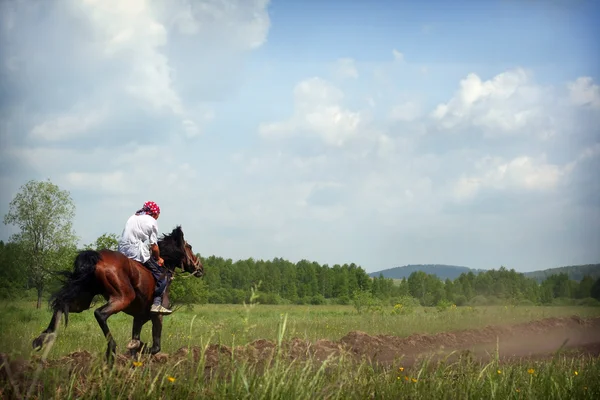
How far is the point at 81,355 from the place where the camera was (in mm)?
9570

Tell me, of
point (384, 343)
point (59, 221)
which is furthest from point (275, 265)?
point (384, 343)

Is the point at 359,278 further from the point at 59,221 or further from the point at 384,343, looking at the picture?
the point at 384,343

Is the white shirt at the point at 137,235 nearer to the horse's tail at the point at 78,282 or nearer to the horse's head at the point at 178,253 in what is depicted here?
the horse's head at the point at 178,253

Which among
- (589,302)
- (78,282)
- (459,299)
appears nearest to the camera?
(78,282)

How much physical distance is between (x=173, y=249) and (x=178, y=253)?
0.39 feet

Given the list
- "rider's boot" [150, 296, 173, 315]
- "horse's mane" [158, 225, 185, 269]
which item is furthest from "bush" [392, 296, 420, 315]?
"rider's boot" [150, 296, 173, 315]

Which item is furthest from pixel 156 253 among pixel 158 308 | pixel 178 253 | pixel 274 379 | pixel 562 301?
pixel 562 301

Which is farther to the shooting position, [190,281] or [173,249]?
[190,281]

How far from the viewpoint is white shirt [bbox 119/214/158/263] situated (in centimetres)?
1029

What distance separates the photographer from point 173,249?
36.0 feet

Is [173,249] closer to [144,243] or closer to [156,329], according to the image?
[144,243]

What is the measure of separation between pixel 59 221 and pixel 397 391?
118ft

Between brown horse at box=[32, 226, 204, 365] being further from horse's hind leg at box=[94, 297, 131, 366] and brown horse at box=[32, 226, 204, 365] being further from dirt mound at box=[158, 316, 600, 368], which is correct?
dirt mound at box=[158, 316, 600, 368]

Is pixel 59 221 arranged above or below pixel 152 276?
above
